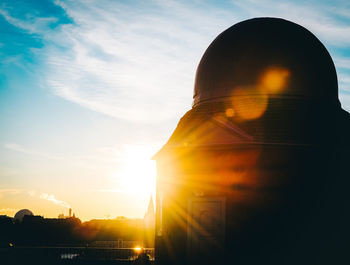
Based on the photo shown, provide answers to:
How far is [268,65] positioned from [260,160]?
378cm

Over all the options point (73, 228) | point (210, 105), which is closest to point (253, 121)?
point (210, 105)

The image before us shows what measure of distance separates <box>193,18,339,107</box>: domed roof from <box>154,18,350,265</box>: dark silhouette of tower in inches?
1.5

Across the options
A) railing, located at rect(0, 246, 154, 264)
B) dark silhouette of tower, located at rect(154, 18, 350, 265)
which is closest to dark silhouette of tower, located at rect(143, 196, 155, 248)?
railing, located at rect(0, 246, 154, 264)

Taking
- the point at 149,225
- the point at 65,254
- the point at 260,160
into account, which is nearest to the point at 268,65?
the point at 260,160

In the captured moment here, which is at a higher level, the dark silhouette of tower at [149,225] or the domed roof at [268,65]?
the domed roof at [268,65]

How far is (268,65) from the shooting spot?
575 inches

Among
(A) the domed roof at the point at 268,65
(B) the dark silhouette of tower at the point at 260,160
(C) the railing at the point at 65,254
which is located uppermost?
(A) the domed roof at the point at 268,65

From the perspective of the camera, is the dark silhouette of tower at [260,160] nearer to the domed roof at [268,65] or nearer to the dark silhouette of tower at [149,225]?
the domed roof at [268,65]

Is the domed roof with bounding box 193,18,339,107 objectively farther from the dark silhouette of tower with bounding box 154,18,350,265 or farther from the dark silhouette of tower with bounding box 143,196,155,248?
the dark silhouette of tower with bounding box 143,196,155,248

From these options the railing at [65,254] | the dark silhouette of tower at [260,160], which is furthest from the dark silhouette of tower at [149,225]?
the dark silhouette of tower at [260,160]

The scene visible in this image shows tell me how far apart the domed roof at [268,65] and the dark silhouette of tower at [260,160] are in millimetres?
39

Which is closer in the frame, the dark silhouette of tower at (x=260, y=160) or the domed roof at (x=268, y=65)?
the dark silhouette of tower at (x=260, y=160)

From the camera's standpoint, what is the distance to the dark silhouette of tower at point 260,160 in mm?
13047

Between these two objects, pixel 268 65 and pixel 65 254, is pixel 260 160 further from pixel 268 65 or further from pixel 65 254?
pixel 65 254
